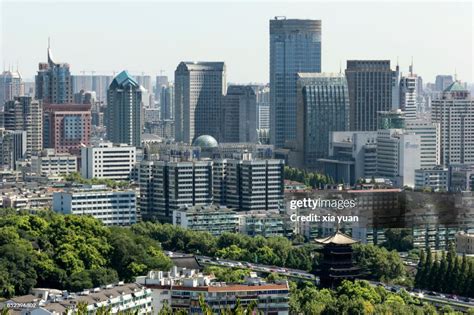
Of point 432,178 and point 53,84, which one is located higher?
point 53,84

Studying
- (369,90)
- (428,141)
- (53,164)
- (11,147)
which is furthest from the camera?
(369,90)

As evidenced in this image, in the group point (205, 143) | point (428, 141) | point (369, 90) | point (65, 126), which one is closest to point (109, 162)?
point (205, 143)

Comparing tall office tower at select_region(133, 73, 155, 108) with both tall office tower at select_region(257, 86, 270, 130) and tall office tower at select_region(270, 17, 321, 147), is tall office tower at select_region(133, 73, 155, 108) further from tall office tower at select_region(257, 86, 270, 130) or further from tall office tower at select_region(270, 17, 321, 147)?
tall office tower at select_region(270, 17, 321, 147)

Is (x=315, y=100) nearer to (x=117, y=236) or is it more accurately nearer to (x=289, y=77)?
(x=289, y=77)

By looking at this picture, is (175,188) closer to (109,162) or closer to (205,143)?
(109,162)

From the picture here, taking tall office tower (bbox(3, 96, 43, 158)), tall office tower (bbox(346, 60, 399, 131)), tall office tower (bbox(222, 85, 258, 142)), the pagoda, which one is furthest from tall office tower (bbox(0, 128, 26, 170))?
the pagoda

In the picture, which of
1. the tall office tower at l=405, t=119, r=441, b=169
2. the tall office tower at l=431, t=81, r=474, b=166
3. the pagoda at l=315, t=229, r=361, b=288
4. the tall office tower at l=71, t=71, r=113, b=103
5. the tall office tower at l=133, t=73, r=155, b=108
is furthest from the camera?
the tall office tower at l=71, t=71, r=113, b=103
